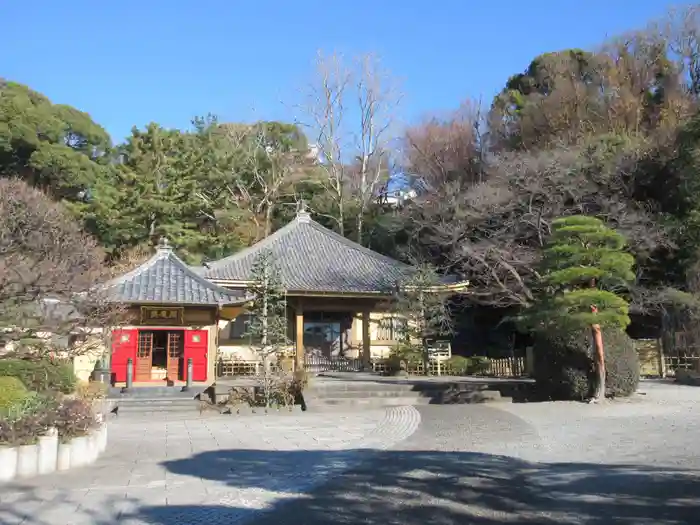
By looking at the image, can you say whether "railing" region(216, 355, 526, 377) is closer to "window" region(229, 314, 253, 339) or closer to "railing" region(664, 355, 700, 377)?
"window" region(229, 314, 253, 339)

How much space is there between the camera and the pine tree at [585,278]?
11.7 meters

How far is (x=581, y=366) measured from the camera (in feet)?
41.0

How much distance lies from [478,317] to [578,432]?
1761 cm

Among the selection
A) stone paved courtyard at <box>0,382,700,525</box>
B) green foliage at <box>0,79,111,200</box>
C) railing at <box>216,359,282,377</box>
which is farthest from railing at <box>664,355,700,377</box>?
green foliage at <box>0,79,111,200</box>

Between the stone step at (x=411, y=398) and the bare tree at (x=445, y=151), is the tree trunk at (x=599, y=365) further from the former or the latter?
the bare tree at (x=445, y=151)

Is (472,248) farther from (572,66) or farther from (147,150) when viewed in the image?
(147,150)

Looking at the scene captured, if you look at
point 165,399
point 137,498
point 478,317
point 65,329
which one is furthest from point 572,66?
point 137,498

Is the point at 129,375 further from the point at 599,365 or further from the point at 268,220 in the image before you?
the point at 268,220

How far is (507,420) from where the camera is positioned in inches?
407

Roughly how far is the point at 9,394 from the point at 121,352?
9.65m

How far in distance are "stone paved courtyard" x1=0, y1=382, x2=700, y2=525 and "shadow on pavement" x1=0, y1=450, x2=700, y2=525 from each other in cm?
2

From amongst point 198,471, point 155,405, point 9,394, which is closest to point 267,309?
point 155,405

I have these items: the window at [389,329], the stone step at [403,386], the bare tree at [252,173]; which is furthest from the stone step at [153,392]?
the bare tree at [252,173]

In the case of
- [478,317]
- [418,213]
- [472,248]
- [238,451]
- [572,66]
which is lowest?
[238,451]
